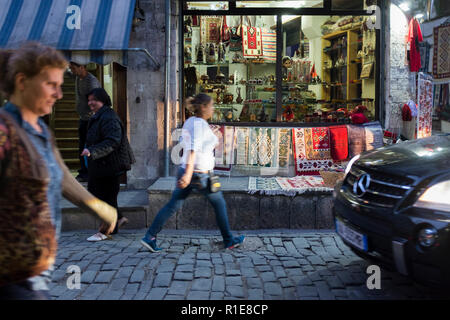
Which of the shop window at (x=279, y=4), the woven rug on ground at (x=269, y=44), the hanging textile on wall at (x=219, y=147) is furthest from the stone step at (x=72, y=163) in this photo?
the shop window at (x=279, y=4)

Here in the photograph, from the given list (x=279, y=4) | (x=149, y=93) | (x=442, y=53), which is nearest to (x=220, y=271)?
(x=149, y=93)

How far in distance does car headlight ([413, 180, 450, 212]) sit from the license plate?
594mm

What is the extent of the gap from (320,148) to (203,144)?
350 centimetres

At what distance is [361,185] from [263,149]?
168 inches

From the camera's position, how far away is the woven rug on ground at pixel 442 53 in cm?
905

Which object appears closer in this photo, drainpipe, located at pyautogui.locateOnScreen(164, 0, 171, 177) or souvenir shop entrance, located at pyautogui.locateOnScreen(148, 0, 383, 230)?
drainpipe, located at pyautogui.locateOnScreen(164, 0, 171, 177)

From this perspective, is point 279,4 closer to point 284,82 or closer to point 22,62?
point 284,82

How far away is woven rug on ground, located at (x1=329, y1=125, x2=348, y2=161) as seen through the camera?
26.8 ft

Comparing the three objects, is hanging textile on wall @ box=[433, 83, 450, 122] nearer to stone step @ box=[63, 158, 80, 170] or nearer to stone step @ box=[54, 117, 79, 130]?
stone step @ box=[63, 158, 80, 170]

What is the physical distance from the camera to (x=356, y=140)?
8.22 metres

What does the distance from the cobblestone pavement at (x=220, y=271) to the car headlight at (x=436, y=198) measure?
107cm

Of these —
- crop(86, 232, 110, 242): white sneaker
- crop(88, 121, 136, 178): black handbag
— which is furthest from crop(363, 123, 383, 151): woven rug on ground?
crop(86, 232, 110, 242): white sneaker

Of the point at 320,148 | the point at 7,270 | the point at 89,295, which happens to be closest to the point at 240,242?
the point at 89,295

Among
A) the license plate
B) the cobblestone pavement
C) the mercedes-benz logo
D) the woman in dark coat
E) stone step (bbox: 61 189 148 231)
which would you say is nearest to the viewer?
the license plate
